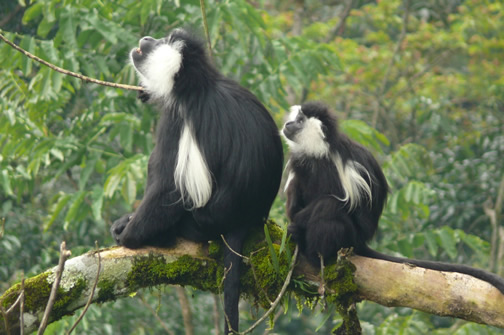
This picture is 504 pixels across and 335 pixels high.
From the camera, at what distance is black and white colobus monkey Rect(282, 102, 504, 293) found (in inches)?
101

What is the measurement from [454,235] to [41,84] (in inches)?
101

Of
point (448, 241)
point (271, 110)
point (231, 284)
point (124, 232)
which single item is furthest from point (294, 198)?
point (271, 110)

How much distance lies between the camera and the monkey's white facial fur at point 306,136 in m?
2.74

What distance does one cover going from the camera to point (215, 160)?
8.64 feet

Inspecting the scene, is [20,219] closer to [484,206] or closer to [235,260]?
[235,260]

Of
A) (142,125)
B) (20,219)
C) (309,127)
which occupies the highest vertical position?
(309,127)

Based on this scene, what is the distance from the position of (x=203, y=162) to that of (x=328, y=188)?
0.54 metres

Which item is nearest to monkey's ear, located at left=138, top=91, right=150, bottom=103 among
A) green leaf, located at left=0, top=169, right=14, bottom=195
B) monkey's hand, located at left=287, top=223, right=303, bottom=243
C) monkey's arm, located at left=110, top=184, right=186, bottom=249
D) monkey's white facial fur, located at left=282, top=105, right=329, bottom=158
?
monkey's arm, located at left=110, top=184, right=186, bottom=249

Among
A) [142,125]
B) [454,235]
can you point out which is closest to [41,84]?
[142,125]

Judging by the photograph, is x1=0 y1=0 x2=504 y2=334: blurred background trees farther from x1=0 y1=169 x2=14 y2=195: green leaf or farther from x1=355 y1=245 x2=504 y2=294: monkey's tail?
x1=355 y1=245 x2=504 y2=294: monkey's tail

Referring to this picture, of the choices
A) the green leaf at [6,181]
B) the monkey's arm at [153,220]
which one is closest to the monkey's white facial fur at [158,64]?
the monkey's arm at [153,220]

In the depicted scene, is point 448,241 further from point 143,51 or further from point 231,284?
point 143,51

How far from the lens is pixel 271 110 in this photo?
170 inches

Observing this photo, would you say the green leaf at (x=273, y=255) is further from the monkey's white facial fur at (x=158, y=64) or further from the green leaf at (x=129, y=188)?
the green leaf at (x=129, y=188)
